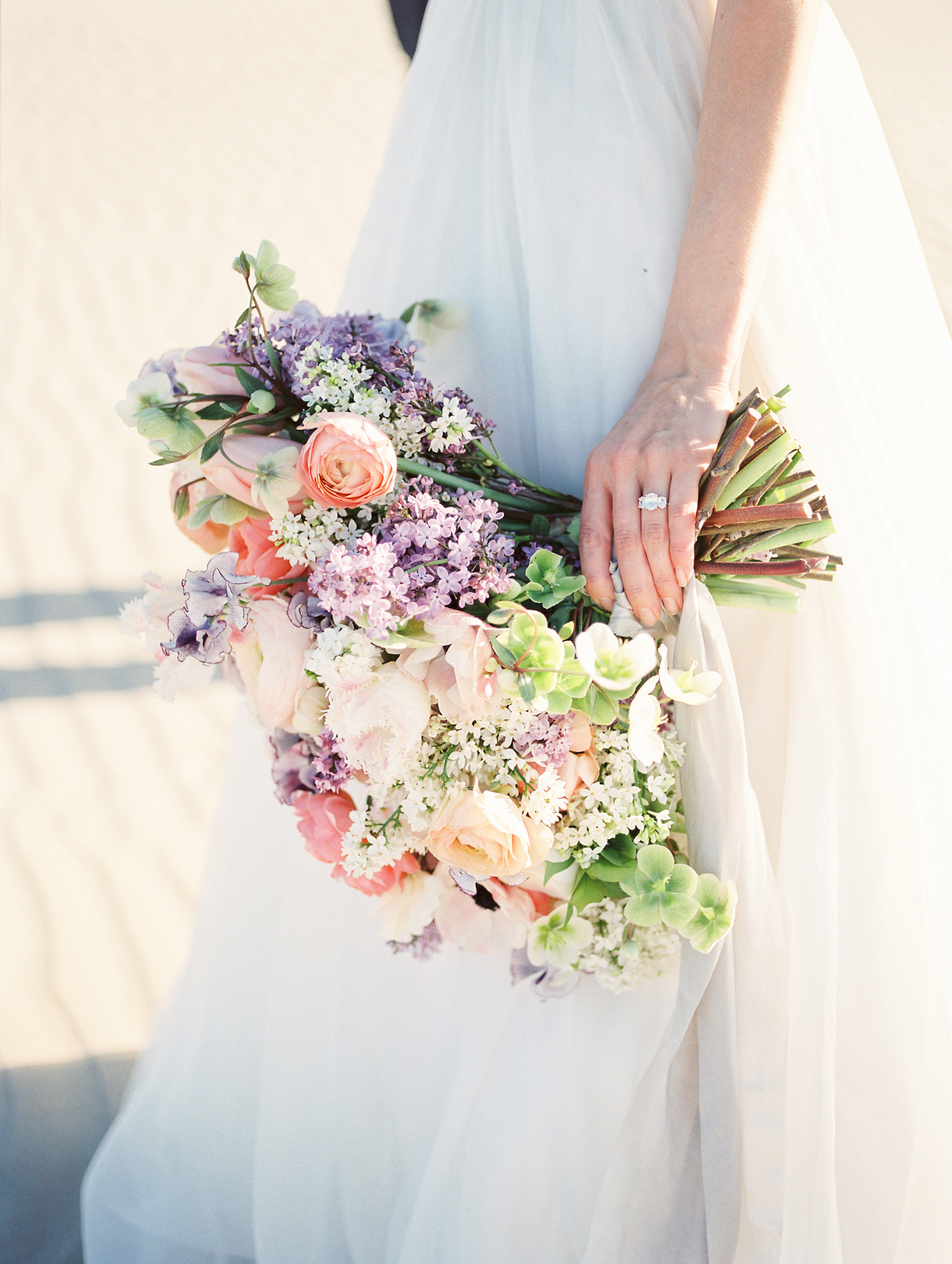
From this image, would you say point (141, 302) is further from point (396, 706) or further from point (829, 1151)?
point (829, 1151)

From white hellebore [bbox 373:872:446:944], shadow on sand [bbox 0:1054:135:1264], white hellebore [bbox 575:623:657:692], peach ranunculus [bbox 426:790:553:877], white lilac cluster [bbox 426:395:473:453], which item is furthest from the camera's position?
shadow on sand [bbox 0:1054:135:1264]

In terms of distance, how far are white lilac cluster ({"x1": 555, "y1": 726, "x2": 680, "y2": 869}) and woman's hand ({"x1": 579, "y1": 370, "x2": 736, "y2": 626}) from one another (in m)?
0.17

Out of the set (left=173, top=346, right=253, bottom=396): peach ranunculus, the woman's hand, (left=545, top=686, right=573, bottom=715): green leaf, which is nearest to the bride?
the woman's hand

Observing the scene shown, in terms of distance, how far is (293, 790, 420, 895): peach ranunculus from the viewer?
115 centimetres

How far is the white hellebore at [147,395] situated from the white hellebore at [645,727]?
2.13 feet

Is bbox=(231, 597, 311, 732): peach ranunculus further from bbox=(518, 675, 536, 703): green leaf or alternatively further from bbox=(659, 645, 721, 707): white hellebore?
bbox=(659, 645, 721, 707): white hellebore

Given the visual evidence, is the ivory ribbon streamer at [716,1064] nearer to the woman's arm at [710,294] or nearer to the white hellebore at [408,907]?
the woman's arm at [710,294]

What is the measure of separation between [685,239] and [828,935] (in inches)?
37.0

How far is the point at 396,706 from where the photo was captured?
0.95 meters

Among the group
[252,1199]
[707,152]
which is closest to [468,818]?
[707,152]

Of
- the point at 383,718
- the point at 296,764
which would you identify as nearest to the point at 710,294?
the point at 383,718

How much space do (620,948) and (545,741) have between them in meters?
0.36

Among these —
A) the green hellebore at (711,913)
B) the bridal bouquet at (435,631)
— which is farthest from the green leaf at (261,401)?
the green hellebore at (711,913)

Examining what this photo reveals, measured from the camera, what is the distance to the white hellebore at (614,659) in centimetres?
84
